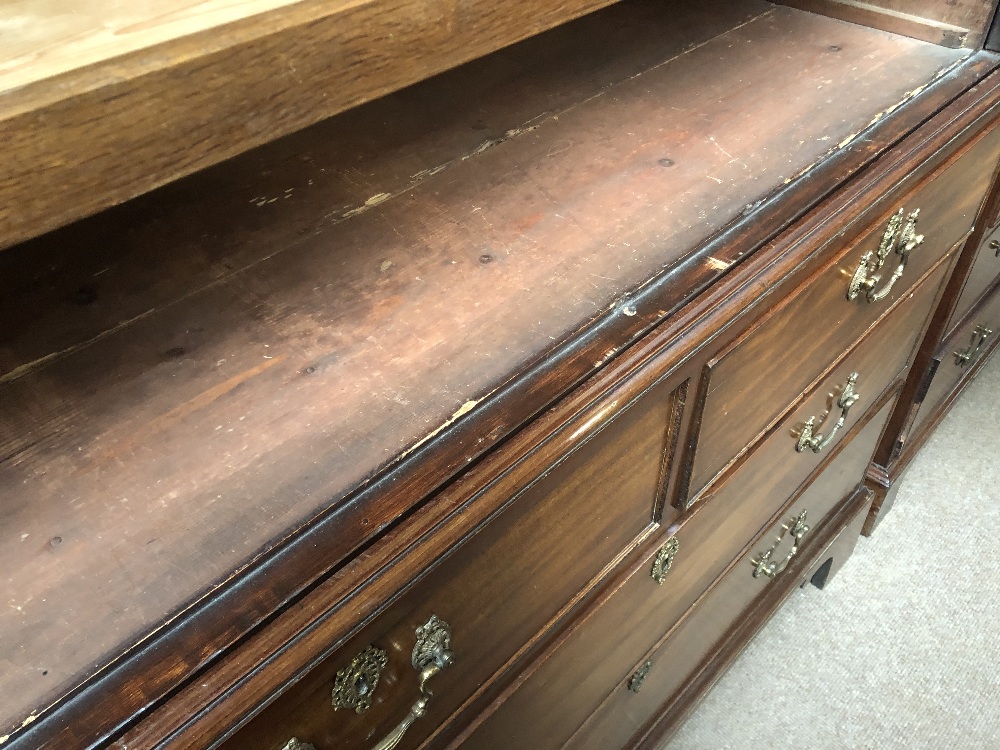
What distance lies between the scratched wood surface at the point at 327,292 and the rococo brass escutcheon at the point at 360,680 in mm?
94

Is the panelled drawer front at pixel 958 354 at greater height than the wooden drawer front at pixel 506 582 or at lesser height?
lesser

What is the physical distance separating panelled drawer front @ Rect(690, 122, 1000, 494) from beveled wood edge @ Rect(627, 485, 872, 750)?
409mm

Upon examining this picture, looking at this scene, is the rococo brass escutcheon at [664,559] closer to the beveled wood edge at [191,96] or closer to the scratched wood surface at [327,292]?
the scratched wood surface at [327,292]

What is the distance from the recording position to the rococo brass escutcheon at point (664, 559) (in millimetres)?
730

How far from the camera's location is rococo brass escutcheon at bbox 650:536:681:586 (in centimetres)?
73

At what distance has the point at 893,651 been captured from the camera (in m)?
1.25

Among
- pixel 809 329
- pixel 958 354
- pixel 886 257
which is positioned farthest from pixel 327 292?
pixel 958 354

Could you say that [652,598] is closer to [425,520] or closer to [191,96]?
[425,520]

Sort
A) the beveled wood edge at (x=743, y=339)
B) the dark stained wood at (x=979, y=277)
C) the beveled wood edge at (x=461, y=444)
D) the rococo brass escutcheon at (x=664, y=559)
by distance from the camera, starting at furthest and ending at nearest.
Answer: the dark stained wood at (x=979, y=277) < the rococo brass escutcheon at (x=664, y=559) < the beveled wood edge at (x=743, y=339) < the beveled wood edge at (x=461, y=444)

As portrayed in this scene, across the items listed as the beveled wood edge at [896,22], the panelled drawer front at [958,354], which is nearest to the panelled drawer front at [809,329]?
the beveled wood edge at [896,22]

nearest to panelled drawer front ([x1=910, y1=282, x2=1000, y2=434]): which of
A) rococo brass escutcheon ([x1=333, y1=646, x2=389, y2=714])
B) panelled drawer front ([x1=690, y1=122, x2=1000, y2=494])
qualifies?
panelled drawer front ([x1=690, y1=122, x2=1000, y2=494])

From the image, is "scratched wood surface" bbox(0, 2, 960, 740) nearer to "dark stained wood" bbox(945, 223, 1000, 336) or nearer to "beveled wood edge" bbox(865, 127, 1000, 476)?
"beveled wood edge" bbox(865, 127, 1000, 476)

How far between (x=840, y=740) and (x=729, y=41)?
3.08 ft

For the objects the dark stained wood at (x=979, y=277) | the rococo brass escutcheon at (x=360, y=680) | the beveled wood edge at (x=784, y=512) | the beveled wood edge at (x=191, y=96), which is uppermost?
the beveled wood edge at (x=191, y=96)
